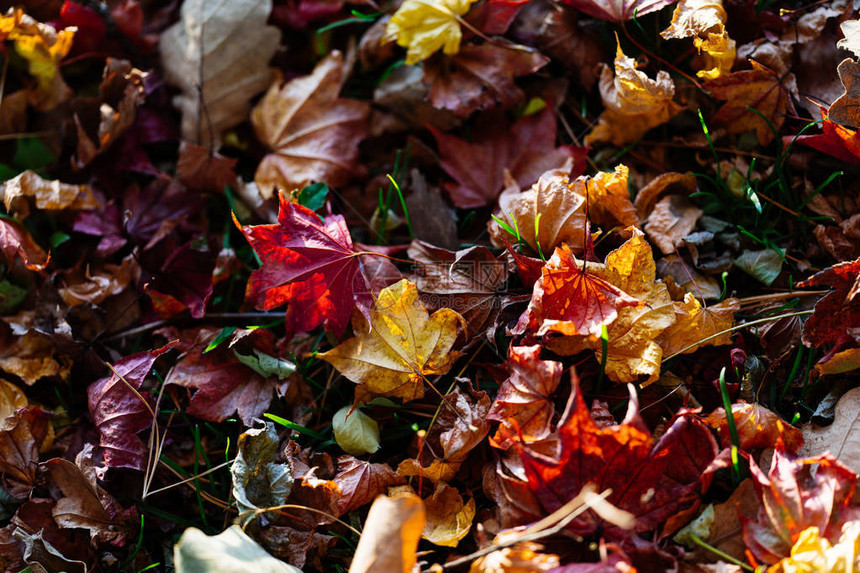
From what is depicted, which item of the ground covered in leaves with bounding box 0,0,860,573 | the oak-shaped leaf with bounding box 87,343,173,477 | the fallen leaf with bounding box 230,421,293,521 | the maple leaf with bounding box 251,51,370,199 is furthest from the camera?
the maple leaf with bounding box 251,51,370,199

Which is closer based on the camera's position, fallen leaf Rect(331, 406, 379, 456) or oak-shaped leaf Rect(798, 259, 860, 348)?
oak-shaped leaf Rect(798, 259, 860, 348)

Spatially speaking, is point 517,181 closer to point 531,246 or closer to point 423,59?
point 531,246

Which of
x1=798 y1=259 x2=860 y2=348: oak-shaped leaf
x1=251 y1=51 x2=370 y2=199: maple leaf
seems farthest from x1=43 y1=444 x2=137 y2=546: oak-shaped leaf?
x1=798 y1=259 x2=860 y2=348: oak-shaped leaf

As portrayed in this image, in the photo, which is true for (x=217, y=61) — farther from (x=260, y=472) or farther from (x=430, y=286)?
(x=260, y=472)

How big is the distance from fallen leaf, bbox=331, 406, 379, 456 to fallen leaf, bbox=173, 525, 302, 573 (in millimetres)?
285

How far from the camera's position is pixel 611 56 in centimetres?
163

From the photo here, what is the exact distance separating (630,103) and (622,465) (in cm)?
85

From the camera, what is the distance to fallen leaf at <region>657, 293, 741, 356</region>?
132 centimetres

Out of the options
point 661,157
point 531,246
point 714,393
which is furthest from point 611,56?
point 714,393

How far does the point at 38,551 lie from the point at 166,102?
1.20 metres

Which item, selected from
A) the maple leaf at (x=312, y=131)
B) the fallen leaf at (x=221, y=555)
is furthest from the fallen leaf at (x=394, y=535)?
the maple leaf at (x=312, y=131)

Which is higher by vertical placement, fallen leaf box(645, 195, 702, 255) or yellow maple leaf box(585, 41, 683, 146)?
yellow maple leaf box(585, 41, 683, 146)

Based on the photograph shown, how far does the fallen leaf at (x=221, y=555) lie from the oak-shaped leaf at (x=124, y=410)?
1.25ft

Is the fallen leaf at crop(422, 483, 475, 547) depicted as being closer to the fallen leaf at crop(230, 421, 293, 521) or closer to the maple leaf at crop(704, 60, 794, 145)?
the fallen leaf at crop(230, 421, 293, 521)
